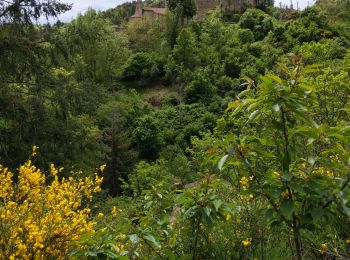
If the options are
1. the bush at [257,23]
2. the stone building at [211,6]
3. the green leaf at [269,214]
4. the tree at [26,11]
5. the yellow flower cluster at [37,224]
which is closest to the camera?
the green leaf at [269,214]

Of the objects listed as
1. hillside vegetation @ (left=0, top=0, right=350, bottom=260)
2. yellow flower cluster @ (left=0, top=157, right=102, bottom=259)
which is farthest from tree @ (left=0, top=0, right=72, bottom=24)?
yellow flower cluster @ (left=0, top=157, right=102, bottom=259)

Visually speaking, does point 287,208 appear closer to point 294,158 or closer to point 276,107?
point 294,158

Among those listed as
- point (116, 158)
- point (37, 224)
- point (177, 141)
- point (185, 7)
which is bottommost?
point (177, 141)

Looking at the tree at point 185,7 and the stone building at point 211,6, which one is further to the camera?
the stone building at point 211,6

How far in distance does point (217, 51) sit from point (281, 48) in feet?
19.5

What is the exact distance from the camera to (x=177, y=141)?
26.0 m

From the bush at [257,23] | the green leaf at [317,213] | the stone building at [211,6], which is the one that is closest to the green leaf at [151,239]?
the green leaf at [317,213]

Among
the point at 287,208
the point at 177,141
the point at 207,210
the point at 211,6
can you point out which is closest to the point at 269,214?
the point at 287,208

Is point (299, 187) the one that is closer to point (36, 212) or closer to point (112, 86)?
point (36, 212)

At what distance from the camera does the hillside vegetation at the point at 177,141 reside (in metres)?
2.09

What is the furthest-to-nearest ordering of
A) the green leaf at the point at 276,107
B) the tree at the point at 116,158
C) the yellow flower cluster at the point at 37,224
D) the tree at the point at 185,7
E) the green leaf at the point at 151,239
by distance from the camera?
the tree at the point at 185,7
the tree at the point at 116,158
the yellow flower cluster at the point at 37,224
the green leaf at the point at 151,239
the green leaf at the point at 276,107

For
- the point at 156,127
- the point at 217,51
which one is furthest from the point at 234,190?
the point at 217,51

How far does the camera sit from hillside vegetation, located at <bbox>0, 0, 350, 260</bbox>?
2092 mm

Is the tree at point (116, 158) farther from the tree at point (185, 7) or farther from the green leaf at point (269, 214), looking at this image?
the tree at point (185, 7)
